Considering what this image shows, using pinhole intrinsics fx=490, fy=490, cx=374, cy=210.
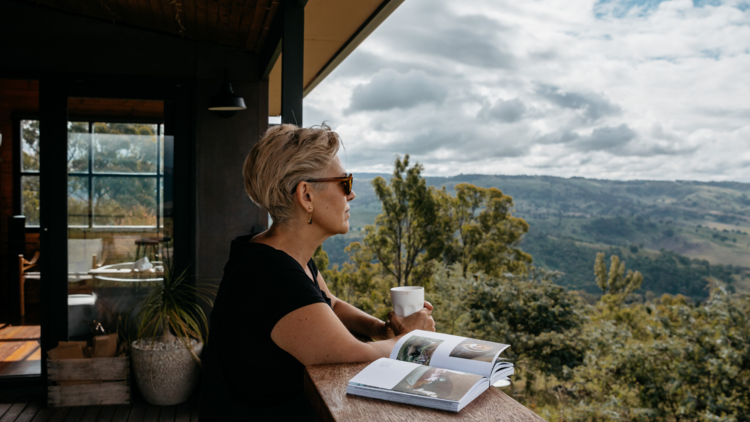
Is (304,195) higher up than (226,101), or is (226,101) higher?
(226,101)

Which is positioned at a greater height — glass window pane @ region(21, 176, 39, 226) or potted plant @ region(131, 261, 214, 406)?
glass window pane @ region(21, 176, 39, 226)

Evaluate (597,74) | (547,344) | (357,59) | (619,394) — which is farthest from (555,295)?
(597,74)

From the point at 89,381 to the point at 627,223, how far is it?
87.8 ft

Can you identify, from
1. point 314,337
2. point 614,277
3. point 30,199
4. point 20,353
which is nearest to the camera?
point 314,337

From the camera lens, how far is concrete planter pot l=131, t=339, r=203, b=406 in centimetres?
312

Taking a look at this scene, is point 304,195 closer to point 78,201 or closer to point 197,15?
point 197,15

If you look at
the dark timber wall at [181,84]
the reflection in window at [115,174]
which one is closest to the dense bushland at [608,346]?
the dark timber wall at [181,84]

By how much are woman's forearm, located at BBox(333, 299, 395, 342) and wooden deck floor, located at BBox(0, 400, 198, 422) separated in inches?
78.3

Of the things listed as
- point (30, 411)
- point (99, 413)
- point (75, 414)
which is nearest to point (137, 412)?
point (99, 413)

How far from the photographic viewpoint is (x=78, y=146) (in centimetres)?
349

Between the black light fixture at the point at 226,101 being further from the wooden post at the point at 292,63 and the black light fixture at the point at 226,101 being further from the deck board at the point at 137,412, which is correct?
the deck board at the point at 137,412

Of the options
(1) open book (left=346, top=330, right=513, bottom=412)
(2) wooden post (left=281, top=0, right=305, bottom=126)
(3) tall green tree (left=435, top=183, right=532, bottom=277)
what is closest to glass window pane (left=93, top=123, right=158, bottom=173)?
(2) wooden post (left=281, top=0, right=305, bottom=126)

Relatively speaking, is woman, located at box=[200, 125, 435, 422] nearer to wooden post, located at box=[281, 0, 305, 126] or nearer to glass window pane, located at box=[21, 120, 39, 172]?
wooden post, located at box=[281, 0, 305, 126]

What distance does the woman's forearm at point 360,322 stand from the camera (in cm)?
147
